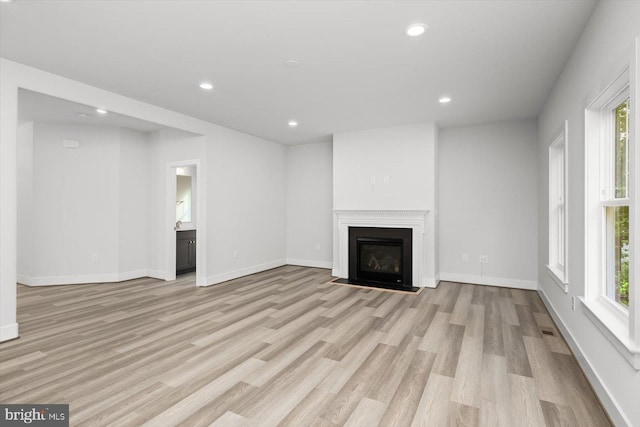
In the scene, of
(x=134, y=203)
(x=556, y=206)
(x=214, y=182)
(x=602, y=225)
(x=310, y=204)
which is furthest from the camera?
(x=310, y=204)

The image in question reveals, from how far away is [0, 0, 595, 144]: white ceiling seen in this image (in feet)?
7.35

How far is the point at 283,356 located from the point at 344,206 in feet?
11.2

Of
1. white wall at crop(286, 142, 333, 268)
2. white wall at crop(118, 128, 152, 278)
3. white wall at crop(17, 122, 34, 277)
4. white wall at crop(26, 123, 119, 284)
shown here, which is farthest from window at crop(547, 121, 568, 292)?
white wall at crop(17, 122, 34, 277)

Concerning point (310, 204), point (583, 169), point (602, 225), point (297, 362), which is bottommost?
point (297, 362)

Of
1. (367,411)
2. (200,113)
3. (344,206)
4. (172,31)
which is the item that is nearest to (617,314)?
(367,411)

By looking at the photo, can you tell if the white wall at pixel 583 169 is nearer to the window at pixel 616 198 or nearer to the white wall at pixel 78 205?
the window at pixel 616 198

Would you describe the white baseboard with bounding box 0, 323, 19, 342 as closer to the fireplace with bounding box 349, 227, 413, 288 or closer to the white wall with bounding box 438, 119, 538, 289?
the fireplace with bounding box 349, 227, 413, 288

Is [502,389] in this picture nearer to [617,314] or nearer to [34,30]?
[617,314]

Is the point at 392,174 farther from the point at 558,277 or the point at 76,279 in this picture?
the point at 76,279

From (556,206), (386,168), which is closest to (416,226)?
(386,168)

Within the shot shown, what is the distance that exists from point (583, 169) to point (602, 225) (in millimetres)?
427

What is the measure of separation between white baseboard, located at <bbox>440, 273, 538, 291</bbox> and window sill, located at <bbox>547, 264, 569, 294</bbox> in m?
1.25

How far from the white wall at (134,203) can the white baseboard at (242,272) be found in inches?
63.7

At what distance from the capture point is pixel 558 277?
324 centimetres
